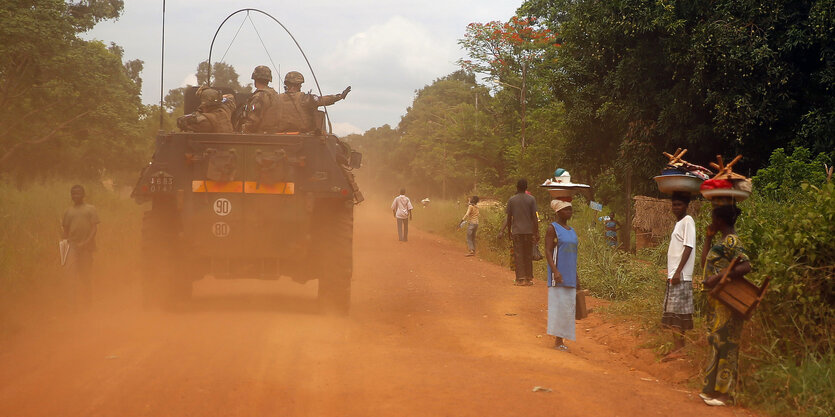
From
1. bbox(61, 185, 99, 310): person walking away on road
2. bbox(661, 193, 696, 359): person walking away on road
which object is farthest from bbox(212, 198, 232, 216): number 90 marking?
bbox(661, 193, 696, 359): person walking away on road

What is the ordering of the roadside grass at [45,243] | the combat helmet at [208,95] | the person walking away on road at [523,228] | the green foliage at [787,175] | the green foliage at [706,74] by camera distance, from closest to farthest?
1. the combat helmet at [208,95]
2. the green foliage at [787,175]
3. the roadside grass at [45,243]
4. the person walking away on road at [523,228]
5. the green foliage at [706,74]

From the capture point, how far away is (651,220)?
19.5 metres

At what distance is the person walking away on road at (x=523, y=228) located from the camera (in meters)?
12.9

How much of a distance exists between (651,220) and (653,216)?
0.42 feet

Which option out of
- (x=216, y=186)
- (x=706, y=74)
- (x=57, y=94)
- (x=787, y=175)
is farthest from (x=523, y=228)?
(x=57, y=94)

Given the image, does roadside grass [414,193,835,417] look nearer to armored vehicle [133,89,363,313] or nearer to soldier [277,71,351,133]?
armored vehicle [133,89,363,313]

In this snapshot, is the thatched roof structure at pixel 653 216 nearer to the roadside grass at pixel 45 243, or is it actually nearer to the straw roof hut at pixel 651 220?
the straw roof hut at pixel 651 220

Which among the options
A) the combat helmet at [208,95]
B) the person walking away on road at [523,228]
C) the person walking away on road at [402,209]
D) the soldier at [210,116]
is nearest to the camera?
the soldier at [210,116]

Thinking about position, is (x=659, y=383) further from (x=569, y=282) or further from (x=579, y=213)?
(x=579, y=213)

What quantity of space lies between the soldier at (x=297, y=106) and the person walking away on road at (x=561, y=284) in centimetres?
349


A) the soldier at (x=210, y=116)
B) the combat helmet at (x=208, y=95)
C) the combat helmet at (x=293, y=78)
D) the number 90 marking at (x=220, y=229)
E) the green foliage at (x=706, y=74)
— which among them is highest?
the green foliage at (x=706, y=74)

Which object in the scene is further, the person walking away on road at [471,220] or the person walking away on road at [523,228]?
the person walking away on road at [471,220]

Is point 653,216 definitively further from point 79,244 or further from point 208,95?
point 79,244

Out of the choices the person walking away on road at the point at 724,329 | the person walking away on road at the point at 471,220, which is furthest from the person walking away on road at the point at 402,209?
the person walking away on road at the point at 724,329
